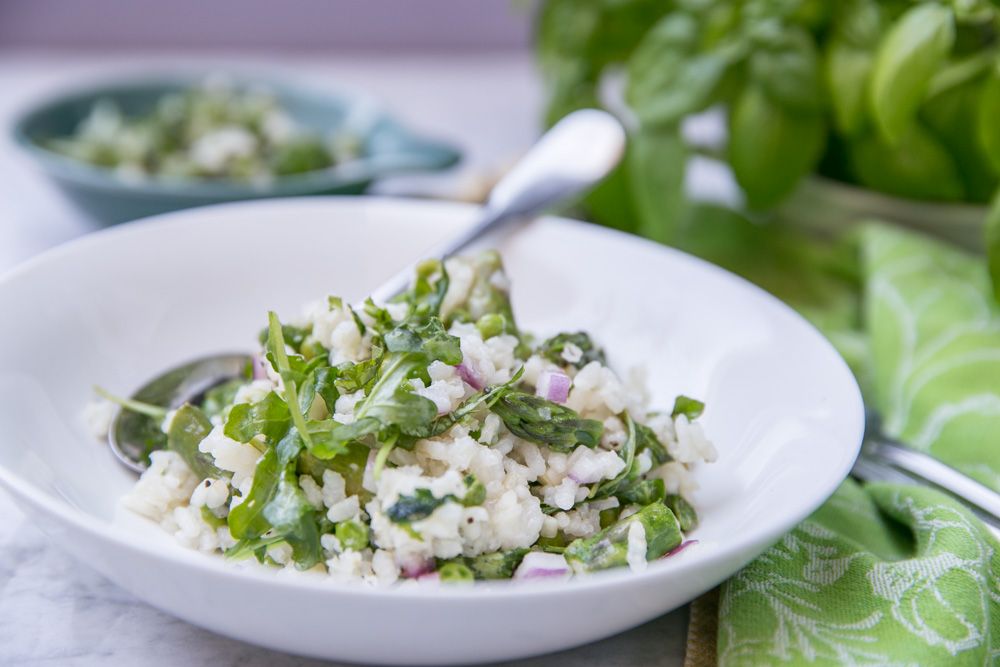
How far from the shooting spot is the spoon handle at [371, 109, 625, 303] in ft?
4.74

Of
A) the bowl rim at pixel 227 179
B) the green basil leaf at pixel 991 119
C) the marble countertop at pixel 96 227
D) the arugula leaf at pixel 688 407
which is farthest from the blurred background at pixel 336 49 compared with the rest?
the arugula leaf at pixel 688 407

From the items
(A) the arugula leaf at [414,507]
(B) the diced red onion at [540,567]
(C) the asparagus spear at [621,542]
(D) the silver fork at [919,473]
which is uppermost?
(A) the arugula leaf at [414,507]

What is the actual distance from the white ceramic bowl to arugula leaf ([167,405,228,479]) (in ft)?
0.26

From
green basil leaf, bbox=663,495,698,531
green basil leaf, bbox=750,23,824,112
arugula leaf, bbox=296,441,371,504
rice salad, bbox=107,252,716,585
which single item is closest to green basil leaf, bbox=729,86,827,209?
green basil leaf, bbox=750,23,824,112

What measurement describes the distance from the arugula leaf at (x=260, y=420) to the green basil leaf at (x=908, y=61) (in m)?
1.09

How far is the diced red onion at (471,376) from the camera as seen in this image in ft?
3.15

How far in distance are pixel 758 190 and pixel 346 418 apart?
1047 mm

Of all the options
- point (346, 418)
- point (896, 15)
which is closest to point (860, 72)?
point (896, 15)

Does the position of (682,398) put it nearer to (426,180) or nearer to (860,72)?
(860,72)

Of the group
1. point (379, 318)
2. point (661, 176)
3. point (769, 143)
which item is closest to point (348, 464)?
point (379, 318)

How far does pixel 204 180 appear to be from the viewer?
1972mm

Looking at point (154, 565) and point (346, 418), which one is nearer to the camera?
point (154, 565)

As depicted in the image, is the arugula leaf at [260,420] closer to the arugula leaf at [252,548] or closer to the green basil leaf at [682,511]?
the arugula leaf at [252,548]

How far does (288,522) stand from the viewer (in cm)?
83
